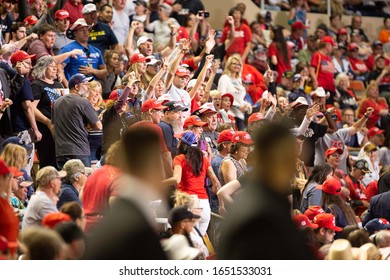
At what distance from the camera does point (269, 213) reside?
6.05 m

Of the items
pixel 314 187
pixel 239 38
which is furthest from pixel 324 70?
pixel 314 187

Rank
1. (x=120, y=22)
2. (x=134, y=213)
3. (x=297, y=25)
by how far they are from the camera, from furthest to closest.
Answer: (x=297, y=25) < (x=120, y=22) < (x=134, y=213)

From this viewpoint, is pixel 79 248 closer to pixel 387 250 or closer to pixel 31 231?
pixel 31 231

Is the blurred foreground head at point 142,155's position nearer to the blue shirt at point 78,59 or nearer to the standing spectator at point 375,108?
the blue shirt at point 78,59

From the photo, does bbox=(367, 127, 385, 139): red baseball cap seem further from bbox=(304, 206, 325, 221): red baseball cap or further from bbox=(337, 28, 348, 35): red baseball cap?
bbox=(304, 206, 325, 221): red baseball cap

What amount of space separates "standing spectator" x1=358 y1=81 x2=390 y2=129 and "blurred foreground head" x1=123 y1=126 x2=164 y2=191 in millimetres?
12012

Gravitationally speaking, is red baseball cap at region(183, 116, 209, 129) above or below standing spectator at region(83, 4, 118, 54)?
above

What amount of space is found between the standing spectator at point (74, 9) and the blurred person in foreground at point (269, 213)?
9509mm

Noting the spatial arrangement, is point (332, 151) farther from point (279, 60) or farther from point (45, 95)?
point (279, 60)

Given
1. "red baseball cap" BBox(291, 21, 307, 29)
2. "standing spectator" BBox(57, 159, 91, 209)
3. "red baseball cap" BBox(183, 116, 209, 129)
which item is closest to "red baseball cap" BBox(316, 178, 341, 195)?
"red baseball cap" BBox(183, 116, 209, 129)

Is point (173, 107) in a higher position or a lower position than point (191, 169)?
higher

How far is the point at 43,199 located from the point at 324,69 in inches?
396

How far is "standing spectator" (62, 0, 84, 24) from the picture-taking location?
15367mm
